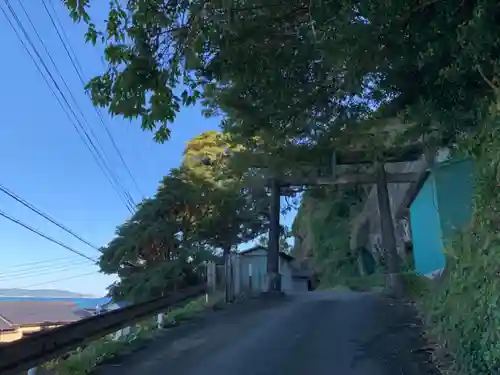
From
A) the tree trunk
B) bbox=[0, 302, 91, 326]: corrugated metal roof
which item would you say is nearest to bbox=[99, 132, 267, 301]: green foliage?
the tree trunk

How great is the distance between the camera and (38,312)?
3161 centimetres

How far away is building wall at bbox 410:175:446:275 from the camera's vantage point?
13.9 m

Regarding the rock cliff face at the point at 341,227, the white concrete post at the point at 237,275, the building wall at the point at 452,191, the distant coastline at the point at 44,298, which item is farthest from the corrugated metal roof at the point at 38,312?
the building wall at the point at 452,191

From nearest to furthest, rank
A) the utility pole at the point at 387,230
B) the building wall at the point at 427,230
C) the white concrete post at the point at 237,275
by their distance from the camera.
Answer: the building wall at the point at 427,230 < the white concrete post at the point at 237,275 < the utility pole at the point at 387,230

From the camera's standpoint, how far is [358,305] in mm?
12781

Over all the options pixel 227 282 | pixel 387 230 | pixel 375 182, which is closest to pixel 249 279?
pixel 227 282

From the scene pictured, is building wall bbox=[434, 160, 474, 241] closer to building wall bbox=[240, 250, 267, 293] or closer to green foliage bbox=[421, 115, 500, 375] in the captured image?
building wall bbox=[240, 250, 267, 293]

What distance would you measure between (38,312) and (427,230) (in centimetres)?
2613

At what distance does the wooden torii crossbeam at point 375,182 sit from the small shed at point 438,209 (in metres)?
0.90

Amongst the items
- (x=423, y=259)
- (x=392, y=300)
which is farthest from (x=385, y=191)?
(x=392, y=300)

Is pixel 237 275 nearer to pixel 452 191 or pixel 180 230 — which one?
pixel 452 191

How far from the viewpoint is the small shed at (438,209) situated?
11.8 m

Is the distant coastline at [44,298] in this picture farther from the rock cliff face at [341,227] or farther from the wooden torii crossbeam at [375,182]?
the rock cliff face at [341,227]

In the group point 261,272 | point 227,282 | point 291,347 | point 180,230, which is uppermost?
point 180,230
